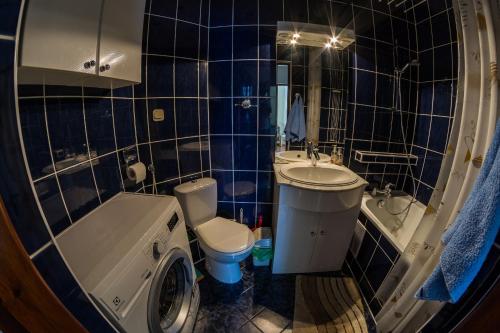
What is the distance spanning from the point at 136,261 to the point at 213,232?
0.79 m

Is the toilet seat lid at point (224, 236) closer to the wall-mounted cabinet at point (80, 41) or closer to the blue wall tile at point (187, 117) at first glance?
the blue wall tile at point (187, 117)

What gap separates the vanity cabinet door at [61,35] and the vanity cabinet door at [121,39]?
4 cm

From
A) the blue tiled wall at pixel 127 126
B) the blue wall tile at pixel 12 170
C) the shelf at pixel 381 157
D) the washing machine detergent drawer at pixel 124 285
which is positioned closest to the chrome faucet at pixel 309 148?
the shelf at pixel 381 157

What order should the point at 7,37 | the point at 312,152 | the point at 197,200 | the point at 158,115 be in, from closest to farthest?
1. the point at 7,37
2. the point at 158,115
3. the point at 197,200
4. the point at 312,152

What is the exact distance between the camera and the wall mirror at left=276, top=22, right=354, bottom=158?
1.58 metres

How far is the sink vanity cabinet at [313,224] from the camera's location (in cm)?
130

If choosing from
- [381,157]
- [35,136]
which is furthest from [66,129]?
[381,157]

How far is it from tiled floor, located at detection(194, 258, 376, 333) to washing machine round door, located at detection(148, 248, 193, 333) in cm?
31

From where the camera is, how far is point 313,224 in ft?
4.64

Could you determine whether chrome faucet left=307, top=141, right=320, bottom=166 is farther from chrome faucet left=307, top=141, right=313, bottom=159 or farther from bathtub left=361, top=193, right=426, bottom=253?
bathtub left=361, top=193, right=426, bottom=253

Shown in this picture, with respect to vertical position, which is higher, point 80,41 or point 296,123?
point 80,41

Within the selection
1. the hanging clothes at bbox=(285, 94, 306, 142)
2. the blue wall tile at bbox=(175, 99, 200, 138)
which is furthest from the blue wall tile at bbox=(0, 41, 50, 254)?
the hanging clothes at bbox=(285, 94, 306, 142)

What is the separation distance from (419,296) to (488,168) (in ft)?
1.55

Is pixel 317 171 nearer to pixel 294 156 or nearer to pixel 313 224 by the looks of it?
pixel 294 156
